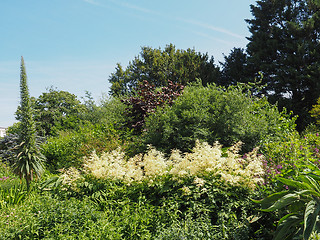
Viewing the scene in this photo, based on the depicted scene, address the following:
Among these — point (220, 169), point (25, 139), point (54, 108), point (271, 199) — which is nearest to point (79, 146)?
point (25, 139)

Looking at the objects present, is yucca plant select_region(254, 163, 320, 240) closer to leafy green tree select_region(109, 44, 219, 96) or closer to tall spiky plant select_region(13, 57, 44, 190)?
tall spiky plant select_region(13, 57, 44, 190)

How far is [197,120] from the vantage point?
699 centimetres

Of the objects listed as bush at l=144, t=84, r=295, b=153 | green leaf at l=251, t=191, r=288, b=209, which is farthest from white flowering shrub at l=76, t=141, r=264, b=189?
bush at l=144, t=84, r=295, b=153

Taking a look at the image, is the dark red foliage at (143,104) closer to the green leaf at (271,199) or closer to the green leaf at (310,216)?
the green leaf at (271,199)

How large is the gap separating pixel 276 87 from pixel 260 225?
17608mm

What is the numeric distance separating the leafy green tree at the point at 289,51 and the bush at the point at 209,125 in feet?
40.5

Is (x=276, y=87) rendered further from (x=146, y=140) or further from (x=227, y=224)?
(x=227, y=224)

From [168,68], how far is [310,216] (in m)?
21.2

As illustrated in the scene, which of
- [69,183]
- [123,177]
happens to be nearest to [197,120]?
[123,177]

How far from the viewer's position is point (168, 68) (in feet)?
77.0

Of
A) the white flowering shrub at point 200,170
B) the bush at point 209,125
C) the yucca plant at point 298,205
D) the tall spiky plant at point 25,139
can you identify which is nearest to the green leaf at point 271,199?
the yucca plant at point 298,205

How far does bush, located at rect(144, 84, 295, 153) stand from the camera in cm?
695

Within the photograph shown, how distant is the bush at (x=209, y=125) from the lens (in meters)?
6.95

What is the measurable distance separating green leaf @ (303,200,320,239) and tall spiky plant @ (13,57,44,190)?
4.95 metres
